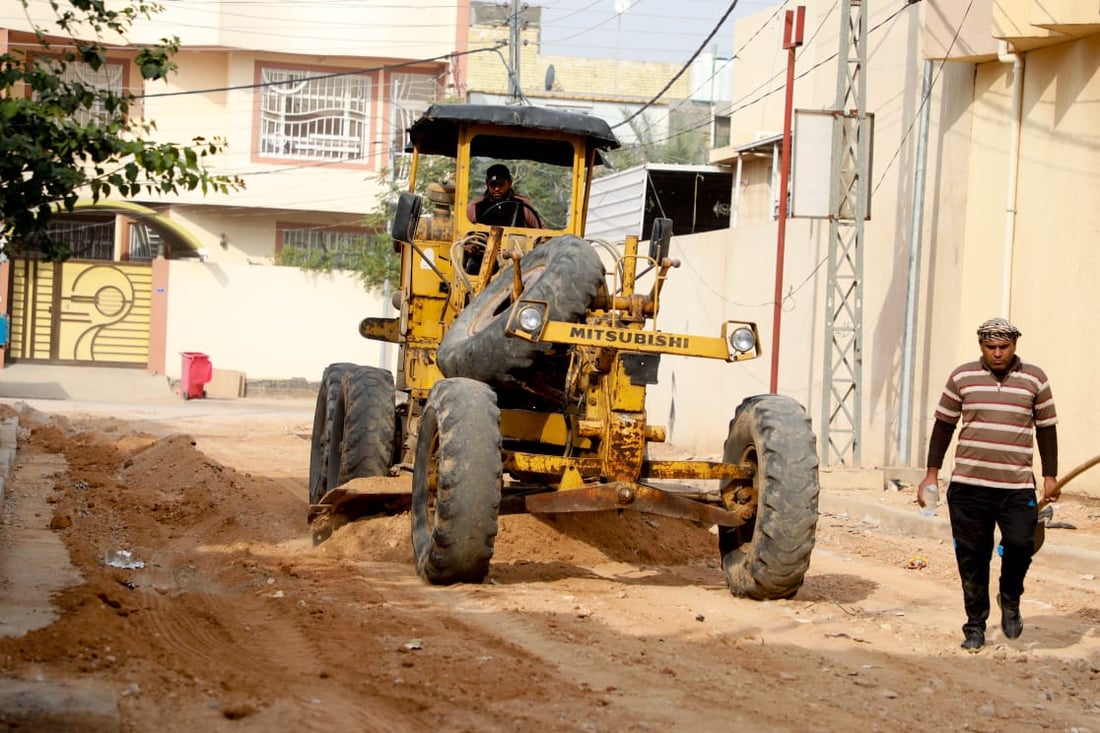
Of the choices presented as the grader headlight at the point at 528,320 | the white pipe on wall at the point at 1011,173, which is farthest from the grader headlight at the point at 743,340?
the white pipe on wall at the point at 1011,173

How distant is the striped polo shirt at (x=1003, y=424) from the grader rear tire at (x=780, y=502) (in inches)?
33.8

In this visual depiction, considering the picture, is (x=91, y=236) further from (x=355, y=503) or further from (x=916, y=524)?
(x=355, y=503)

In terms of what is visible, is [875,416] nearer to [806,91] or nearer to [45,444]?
[806,91]

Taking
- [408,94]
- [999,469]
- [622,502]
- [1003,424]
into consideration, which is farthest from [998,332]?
[408,94]

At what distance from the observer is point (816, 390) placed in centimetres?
1930

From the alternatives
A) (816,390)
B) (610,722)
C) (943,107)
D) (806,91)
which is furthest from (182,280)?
(610,722)

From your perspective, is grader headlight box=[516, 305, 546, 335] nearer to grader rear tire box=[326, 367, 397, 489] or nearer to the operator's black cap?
the operator's black cap

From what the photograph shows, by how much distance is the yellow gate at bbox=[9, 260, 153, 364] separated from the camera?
110ft

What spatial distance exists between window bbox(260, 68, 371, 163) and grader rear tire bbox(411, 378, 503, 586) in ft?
96.3

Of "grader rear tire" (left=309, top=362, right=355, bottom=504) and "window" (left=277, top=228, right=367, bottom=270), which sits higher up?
"window" (left=277, top=228, right=367, bottom=270)

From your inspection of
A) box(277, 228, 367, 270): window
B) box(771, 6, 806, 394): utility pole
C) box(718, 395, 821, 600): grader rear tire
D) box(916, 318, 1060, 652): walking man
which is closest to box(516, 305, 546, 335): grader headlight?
box(718, 395, 821, 600): grader rear tire

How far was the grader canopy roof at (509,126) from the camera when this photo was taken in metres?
10.3

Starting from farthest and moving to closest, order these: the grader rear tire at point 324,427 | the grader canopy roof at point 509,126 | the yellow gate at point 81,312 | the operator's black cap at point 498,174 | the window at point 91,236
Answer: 1. the window at point 91,236
2. the yellow gate at point 81,312
3. the grader rear tire at point 324,427
4. the operator's black cap at point 498,174
5. the grader canopy roof at point 509,126

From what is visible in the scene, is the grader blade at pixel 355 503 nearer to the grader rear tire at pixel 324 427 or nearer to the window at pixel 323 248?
the grader rear tire at pixel 324 427
